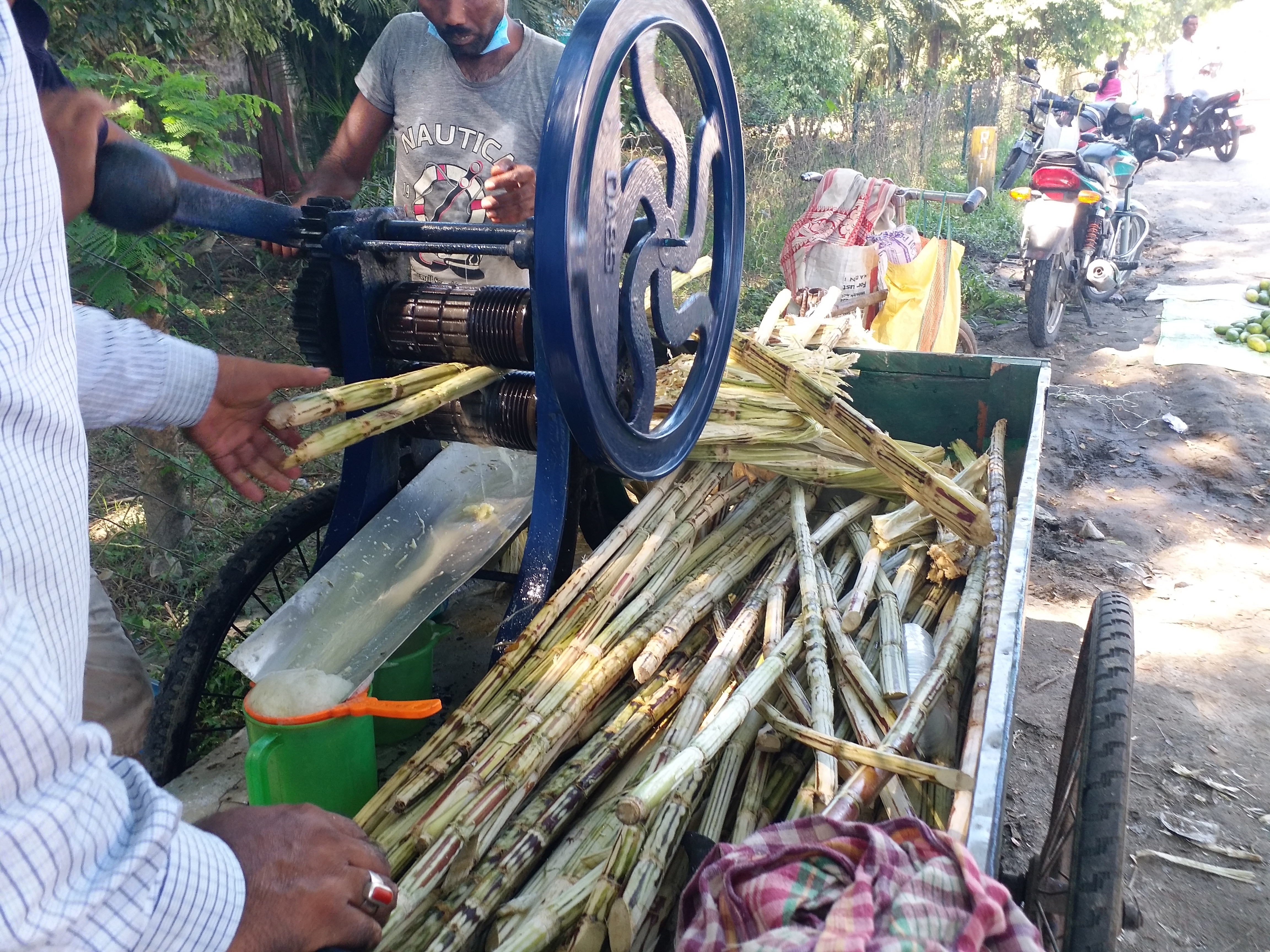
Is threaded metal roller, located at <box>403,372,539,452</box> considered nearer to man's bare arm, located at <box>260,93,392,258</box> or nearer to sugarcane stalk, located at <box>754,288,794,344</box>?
sugarcane stalk, located at <box>754,288,794,344</box>

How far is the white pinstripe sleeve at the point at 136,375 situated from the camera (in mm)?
1527

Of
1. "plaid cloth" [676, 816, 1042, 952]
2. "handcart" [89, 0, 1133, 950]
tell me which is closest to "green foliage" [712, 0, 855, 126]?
"handcart" [89, 0, 1133, 950]

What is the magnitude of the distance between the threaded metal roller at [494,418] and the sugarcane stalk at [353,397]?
0.09 metres

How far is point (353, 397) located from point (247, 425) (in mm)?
225

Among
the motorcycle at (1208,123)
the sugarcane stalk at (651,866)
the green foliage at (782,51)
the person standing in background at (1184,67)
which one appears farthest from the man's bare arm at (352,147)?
the person standing in background at (1184,67)

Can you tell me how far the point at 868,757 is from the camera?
5.65 ft

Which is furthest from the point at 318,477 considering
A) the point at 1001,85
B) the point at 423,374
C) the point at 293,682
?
the point at 1001,85

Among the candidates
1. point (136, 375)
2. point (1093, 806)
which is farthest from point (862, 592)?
point (136, 375)

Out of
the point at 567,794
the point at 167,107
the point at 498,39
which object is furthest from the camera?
the point at 167,107

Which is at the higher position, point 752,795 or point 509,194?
point 509,194

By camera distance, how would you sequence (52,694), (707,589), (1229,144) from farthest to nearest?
(1229,144) < (707,589) < (52,694)

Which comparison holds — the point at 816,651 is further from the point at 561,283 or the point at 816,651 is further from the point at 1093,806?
the point at 561,283

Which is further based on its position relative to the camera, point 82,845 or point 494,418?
point 494,418

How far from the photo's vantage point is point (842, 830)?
4.40ft
